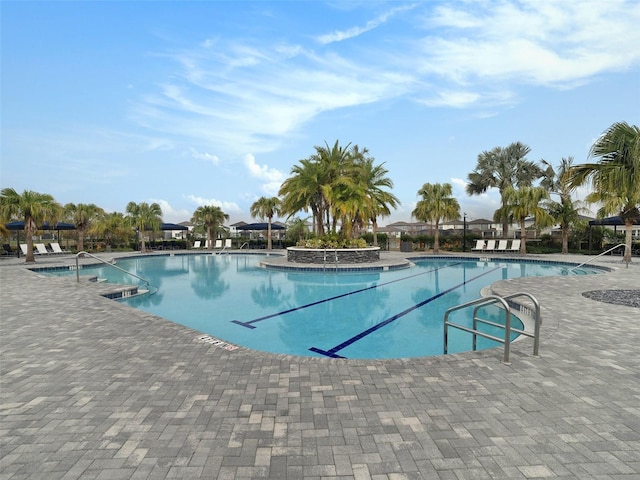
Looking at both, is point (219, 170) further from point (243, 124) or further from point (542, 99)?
point (542, 99)

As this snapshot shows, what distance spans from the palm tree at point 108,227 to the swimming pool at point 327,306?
15529 mm

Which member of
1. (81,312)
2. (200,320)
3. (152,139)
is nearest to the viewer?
(81,312)

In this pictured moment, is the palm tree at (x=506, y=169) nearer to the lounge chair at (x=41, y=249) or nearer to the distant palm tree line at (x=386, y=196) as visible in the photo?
the distant palm tree line at (x=386, y=196)

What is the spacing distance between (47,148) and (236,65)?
11.4 meters

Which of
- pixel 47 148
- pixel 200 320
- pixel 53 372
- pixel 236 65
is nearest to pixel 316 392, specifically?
pixel 53 372

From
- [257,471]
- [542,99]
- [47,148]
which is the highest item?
[542,99]

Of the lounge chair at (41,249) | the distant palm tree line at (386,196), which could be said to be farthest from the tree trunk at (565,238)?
the lounge chair at (41,249)

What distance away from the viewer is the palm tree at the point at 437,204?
24344 millimetres

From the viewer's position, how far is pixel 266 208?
2916 cm

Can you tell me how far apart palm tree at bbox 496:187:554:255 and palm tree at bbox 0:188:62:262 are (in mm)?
29215

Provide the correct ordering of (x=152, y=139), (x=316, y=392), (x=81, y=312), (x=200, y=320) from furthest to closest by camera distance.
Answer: (x=152, y=139)
(x=200, y=320)
(x=81, y=312)
(x=316, y=392)

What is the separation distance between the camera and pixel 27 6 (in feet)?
32.3

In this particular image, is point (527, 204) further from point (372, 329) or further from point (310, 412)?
point (310, 412)

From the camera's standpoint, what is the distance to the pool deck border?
223cm
